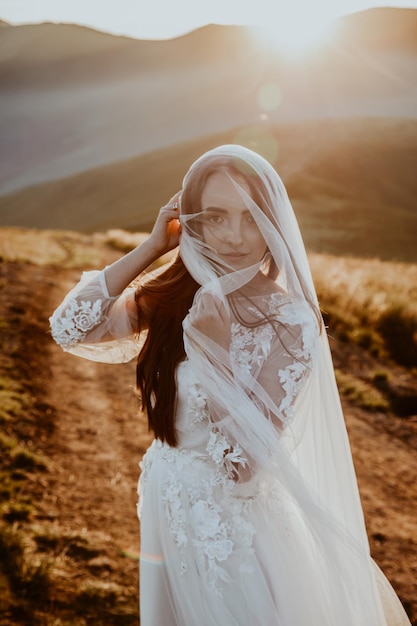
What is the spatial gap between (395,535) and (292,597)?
405cm

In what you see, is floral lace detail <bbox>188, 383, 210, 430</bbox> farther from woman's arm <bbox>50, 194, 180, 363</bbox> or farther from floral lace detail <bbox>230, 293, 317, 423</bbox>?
woman's arm <bbox>50, 194, 180, 363</bbox>

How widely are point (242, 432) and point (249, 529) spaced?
0.45 meters

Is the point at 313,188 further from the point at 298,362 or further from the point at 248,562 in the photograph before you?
the point at 248,562

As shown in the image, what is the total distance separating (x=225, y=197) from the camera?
8.61 feet

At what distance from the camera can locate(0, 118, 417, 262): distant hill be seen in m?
51.6

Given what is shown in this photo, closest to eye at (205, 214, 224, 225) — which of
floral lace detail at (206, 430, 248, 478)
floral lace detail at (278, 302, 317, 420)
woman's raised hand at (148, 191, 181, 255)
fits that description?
woman's raised hand at (148, 191, 181, 255)

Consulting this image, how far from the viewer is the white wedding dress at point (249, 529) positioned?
244cm

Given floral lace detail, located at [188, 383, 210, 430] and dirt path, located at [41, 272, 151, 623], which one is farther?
dirt path, located at [41, 272, 151, 623]

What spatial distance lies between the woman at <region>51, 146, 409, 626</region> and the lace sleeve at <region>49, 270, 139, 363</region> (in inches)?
2.2

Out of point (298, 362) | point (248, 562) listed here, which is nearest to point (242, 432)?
point (298, 362)

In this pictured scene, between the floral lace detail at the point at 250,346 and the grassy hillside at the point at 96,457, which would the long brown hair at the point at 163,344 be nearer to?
the floral lace detail at the point at 250,346

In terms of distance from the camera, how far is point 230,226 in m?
2.64

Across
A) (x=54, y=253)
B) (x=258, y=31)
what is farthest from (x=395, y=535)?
(x=258, y=31)

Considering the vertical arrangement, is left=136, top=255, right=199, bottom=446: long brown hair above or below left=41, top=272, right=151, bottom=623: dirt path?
above
